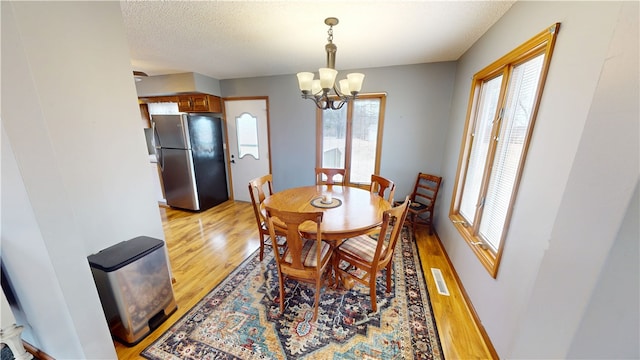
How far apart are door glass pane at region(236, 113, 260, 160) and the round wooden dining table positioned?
201 cm

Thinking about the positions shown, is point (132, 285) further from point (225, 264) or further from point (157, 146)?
point (157, 146)

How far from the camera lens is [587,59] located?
2.97 ft

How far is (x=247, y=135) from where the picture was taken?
158 inches

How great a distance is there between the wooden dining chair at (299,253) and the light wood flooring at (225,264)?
2.92 feet

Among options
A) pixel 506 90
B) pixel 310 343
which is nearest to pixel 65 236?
pixel 310 343

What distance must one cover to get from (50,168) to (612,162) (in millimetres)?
1899

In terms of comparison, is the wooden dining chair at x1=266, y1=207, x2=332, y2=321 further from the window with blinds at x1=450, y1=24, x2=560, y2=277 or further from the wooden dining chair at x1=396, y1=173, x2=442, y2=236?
the wooden dining chair at x1=396, y1=173, x2=442, y2=236

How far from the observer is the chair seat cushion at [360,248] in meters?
1.75

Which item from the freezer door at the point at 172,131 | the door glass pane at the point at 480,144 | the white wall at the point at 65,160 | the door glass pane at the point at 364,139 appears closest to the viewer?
the white wall at the point at 65,160

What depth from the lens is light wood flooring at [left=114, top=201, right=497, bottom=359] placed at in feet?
4.88

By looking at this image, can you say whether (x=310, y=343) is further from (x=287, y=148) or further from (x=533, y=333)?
(x=287, y=148)

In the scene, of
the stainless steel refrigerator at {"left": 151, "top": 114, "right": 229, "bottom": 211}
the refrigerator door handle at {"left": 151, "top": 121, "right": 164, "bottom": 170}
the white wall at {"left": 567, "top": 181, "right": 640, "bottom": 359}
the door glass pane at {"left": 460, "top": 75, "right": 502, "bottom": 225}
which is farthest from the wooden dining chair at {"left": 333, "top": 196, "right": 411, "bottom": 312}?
the refrigerator door handle at {"left": 151, "top": 121, "right": 164, "bottom": 170}

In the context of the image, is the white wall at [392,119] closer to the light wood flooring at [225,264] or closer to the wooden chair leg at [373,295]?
the light wood flooring at [225,264]

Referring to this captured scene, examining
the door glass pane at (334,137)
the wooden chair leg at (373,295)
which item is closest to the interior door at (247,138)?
the door glass pane at (334,137)
